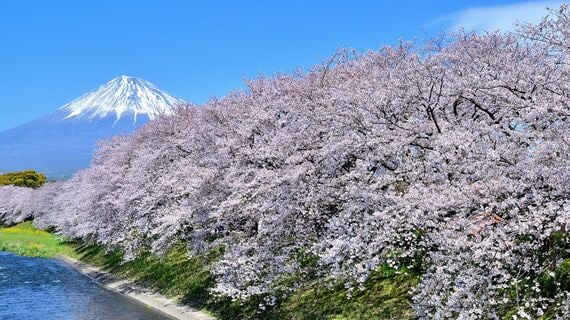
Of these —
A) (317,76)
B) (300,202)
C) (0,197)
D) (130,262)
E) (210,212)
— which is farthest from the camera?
(0,197)

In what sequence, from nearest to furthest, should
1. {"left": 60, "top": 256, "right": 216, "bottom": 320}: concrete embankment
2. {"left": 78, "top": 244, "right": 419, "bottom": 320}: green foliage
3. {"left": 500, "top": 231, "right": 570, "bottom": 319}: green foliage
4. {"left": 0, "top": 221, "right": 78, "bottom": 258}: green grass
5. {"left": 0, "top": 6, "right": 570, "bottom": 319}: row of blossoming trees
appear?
1. {"left": 0, "top": 6, "right": 570, "bottom": 319}: row of blossoming trees
2. {"left": 500, "top": 231, "right": 570, "bottom": 319}: green foliage
3. {"left": 78, "top": 244, "right": 419, "bottom": 320}: green foliage
4. {"left": 60, "top": 256, "right": 216, "bottom": 320}: concrete embankment
5. {"left": 0, "top": 221, "right": 78, "bottom": 258}: green grass

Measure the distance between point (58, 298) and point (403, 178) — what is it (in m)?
20.2

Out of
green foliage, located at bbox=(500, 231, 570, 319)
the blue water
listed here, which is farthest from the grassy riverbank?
green foliage, located at bbox=(500, 231, 570, 319)

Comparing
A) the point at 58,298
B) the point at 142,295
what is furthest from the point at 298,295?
the point at 58,298

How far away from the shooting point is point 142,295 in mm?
25078

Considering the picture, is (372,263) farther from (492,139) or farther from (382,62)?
(382,62)

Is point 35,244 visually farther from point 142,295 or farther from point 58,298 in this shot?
point 142,295

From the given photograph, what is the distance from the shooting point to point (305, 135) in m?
16.4

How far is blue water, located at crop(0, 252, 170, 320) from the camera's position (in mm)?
21859

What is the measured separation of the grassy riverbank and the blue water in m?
1.68

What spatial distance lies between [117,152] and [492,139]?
105ft

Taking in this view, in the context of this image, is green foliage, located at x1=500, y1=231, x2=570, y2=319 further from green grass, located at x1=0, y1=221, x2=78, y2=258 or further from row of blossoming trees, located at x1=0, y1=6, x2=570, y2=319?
green grass, located at x1=0, y1=221, x2=78, y2=258

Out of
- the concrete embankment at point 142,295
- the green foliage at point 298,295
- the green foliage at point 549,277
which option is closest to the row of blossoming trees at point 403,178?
the green foliage at point 549,277

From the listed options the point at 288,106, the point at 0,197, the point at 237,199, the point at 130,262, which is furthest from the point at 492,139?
the point at 0,197
